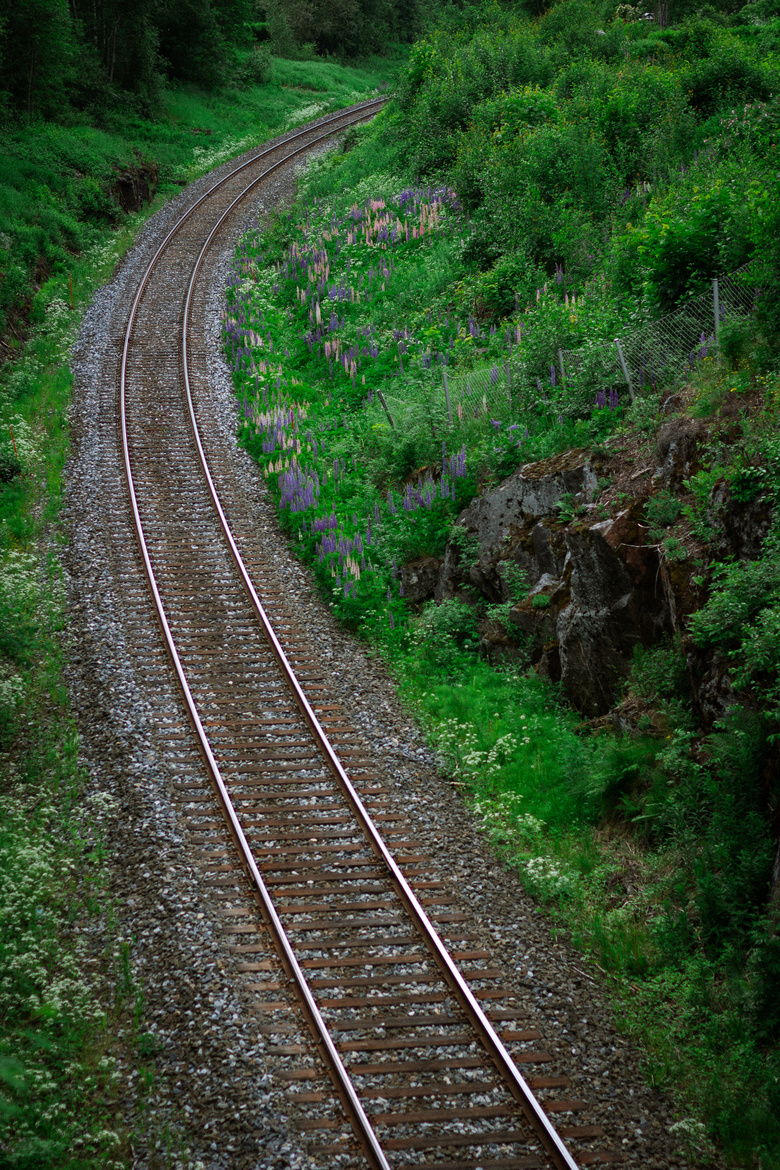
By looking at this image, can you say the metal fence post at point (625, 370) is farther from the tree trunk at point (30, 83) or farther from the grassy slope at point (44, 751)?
the tree trunk at point (30, 83)

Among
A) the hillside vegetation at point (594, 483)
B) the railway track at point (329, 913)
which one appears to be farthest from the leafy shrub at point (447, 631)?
the railway track at point (329, 913)

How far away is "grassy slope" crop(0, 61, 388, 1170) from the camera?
6.14 meters

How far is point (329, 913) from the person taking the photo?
26.0 feet

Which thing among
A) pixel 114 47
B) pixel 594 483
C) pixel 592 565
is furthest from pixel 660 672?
pixel 114 47

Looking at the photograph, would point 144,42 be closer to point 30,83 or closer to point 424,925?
point 30,83

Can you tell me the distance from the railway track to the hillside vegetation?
1087 mm

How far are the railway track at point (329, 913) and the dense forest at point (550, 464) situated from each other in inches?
41.1

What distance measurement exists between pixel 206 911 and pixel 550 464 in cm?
745

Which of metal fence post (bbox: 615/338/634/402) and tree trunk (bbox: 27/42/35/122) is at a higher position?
tree trunk (bbox: 27/42/35/122)

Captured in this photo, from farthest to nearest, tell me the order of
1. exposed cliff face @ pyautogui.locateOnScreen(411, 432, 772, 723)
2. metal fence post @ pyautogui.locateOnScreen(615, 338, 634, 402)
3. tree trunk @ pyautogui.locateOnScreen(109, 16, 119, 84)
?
tree trunk @ pyautogui.locateOnScreen(109, 16, 119, 84)
metal fence post @ pyautogui.locateOnScreen(615, 338, 634, 402)
exposed cliff face @ pyautogui.locateOnScreen(411, 432, 772, 723)

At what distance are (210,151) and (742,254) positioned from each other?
1387 inches

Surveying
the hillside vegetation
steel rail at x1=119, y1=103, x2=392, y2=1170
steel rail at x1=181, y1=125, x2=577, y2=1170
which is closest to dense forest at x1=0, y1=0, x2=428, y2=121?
the hillside vegetation

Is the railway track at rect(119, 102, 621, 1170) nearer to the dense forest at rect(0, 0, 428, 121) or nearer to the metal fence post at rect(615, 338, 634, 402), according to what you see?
the metal fence post at rect(615, 338, 634, 402)

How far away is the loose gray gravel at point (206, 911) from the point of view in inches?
235
